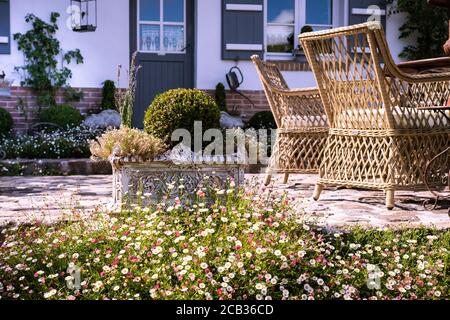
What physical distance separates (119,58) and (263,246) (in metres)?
6.13

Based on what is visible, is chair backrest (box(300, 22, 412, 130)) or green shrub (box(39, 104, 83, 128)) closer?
chair backrest (box(300, 22, 412, 130))

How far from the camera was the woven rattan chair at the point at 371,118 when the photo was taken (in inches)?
148

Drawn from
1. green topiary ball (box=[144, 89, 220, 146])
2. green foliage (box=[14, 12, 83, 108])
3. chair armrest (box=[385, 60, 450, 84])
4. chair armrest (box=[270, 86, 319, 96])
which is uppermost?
green foliage (box=[14, 12, 83, 108])

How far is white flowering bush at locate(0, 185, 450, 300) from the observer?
2766mm

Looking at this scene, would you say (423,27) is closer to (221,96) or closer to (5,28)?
(221,96)

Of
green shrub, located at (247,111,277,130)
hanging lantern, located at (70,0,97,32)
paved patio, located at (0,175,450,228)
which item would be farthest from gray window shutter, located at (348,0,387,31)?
paved patio, located at (0,175,450,228)

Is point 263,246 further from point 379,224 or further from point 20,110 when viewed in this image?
point 20,110

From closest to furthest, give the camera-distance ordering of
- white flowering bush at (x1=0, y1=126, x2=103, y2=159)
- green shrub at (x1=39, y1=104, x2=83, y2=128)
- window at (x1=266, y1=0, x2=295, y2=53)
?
white flowering bush at (x1=0, y1=126, x2=103, y2=159) → green shrub at (x1=39, y1=104, x2=83, y2=128) → window at (x1=266, y1=0, x2=295, y2=53)

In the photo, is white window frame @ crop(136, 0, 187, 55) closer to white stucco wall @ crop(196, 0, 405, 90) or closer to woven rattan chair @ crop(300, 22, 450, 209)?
white stucco wall @ crop(196, 0, 405, 90)

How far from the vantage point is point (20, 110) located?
8.33 metres

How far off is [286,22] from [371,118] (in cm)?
553

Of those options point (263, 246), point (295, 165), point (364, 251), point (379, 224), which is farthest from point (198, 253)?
point (295, 165)

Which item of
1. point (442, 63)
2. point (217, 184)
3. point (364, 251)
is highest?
point (442, 63)

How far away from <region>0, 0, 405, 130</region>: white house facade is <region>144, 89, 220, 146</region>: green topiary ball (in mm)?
4745
